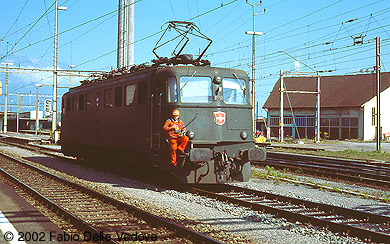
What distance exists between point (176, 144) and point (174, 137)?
18 cm

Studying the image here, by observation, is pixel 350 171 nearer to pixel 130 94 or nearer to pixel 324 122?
pixel 130 94

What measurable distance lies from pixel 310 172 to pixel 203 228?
914 centimetres

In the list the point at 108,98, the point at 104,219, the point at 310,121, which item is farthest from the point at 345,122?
the point at 104,219

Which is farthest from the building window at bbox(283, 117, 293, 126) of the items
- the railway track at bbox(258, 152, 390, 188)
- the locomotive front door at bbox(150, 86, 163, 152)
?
the locomotive front door at bbox(150, 86, 163, 152)

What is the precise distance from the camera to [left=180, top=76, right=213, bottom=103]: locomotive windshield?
11930 mm

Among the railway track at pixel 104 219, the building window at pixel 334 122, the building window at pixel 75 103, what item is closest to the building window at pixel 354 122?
the building window at pixel 334 122

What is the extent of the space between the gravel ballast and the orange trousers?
35.5 inches

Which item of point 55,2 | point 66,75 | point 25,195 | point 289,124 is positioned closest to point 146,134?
point 25,195

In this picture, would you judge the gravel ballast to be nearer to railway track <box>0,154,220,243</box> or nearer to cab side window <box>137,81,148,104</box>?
railway track <box>0,154,220,243</box>

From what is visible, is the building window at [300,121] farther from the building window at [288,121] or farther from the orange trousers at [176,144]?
the orange trousers at [176,144]

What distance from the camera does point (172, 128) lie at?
1134 centimetres

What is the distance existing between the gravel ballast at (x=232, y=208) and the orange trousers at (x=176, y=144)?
900 mm

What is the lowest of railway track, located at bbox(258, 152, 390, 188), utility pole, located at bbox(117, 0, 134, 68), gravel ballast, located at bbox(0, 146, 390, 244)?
gravel ballast, located at bbox(0, 146, 390, 244)

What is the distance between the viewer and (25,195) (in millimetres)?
11250
